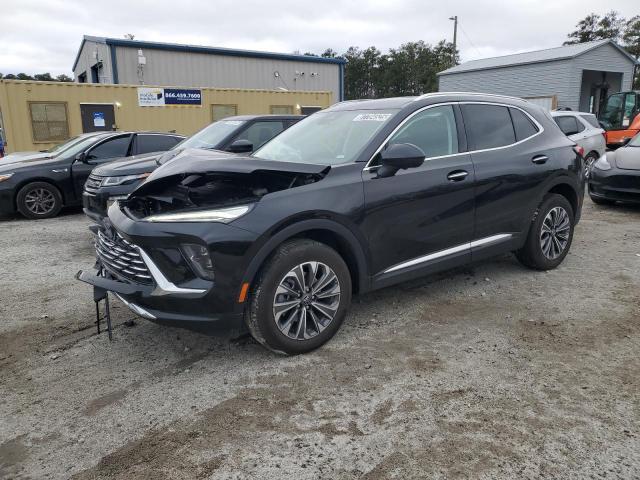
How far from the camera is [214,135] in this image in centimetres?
755

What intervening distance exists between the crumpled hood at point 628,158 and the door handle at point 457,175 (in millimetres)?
5624

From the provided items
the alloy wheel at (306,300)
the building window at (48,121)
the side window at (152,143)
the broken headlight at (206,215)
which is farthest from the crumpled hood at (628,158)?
the building window at (48,121)

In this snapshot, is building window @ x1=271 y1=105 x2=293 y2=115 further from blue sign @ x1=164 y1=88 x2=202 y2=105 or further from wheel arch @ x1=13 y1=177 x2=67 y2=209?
wheel arch @ x1=13 y1=177 x2=67 y2=209

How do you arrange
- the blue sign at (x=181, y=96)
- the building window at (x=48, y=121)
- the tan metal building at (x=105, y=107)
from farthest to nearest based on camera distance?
the blue sign at (x=181, y=96), the building window at (x=48, y=121), the tan metal building at (x=105, y=107)

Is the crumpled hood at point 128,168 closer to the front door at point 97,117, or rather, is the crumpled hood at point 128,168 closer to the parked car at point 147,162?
the parked car at point 147,162

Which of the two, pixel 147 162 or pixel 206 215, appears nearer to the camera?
pixel 206 215

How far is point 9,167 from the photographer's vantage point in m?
8.66

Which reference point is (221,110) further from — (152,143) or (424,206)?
(424,206)

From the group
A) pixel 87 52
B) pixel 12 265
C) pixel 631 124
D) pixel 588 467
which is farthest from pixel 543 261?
pixel 87 52

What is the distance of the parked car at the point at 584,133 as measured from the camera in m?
11.7

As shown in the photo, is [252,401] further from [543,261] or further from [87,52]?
[87,52]

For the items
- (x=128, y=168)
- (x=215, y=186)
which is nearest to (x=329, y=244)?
(x=215, y=186)

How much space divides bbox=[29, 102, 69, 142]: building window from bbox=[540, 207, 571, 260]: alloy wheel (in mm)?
15130

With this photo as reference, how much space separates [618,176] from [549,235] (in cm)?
430
